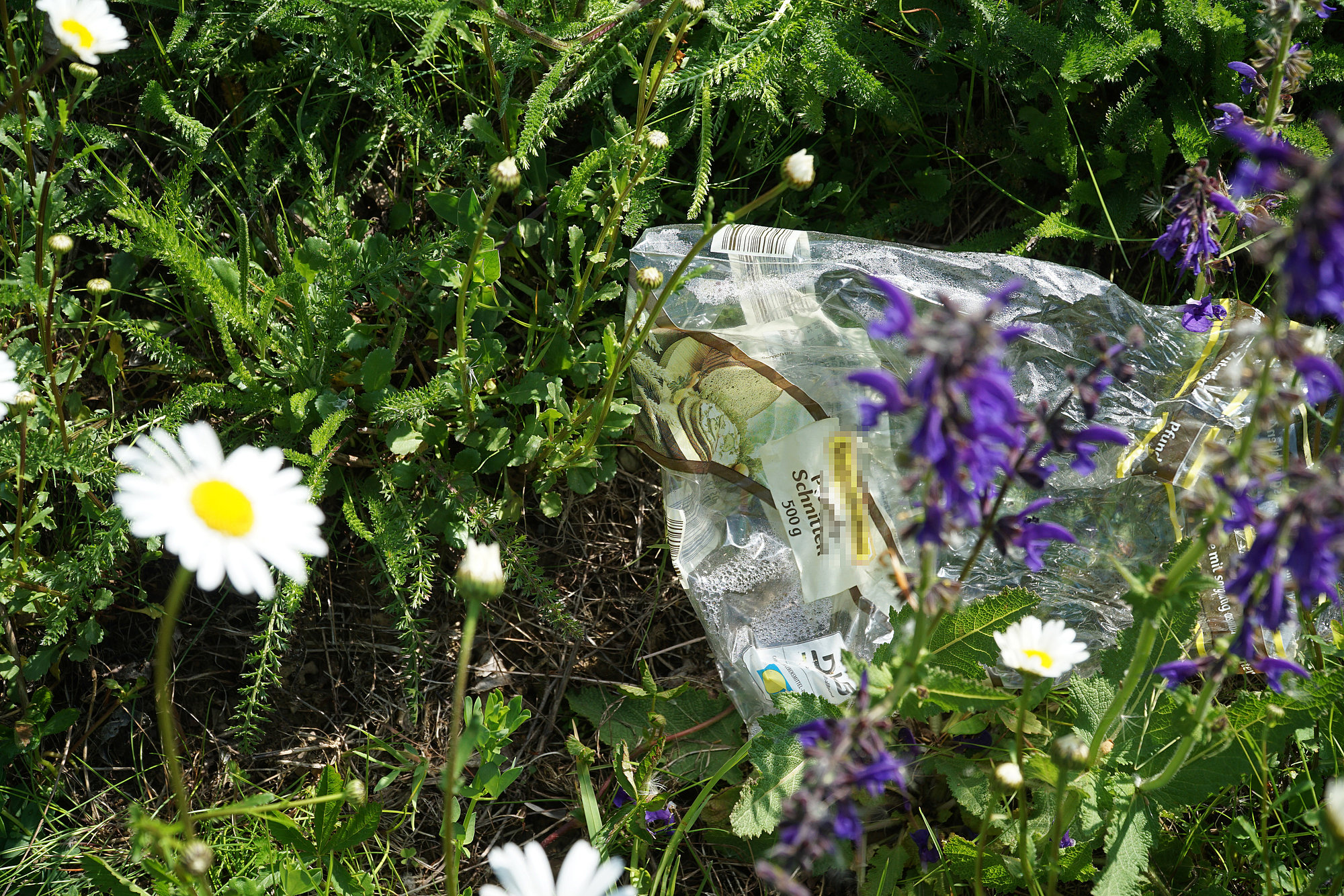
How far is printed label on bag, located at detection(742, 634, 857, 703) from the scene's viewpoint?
6.30ft

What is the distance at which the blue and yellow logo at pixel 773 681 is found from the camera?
76.2 inches

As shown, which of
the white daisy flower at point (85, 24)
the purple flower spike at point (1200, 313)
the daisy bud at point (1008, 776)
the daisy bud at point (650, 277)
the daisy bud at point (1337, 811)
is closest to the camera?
the daisy bud at point (1337, 811)

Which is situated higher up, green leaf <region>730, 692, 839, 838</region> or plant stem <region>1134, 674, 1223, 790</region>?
plant stem <region>1134, 674, 1223, 790</region>

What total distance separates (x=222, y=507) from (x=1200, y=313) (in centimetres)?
175

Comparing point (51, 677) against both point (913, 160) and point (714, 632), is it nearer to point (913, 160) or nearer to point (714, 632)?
point (714, 632)

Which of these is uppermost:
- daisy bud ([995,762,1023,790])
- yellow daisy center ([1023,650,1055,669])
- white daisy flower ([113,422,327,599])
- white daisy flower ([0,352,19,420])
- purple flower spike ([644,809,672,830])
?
white daisy flower ([0,352,19,420])

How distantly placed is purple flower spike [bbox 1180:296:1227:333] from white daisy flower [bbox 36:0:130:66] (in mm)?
2028

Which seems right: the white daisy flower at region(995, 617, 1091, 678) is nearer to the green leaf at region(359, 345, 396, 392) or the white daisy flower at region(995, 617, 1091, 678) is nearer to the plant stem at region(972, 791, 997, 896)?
the plant stem at region(972, 791, 997, 896)

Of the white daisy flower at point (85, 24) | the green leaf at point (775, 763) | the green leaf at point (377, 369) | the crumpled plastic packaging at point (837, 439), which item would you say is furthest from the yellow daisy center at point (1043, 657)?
the white daisy flower at point (85, 24)

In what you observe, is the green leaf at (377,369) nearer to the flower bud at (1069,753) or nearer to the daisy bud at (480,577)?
the daisy bud at (480,577)

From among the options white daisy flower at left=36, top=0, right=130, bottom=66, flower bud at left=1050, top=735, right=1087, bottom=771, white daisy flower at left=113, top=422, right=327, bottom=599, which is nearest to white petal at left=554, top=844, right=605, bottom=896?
white daisy flower at left=113, top=422, right=327, bottom=599

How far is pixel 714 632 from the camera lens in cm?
207

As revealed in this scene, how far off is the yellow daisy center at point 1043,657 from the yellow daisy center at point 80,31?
6.05 ft

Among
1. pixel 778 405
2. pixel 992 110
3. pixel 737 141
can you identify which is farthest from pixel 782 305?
pixel 992 110
